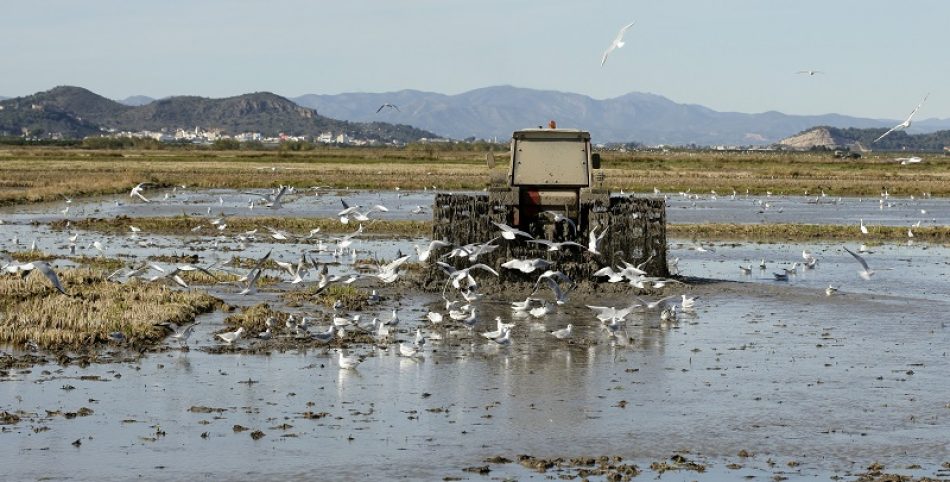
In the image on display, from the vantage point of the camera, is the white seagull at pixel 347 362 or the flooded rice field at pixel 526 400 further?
the white seagull at pixel 347 362

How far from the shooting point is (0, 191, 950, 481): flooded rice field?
1145cm

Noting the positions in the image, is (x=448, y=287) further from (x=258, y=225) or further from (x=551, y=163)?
(x=258, y=225)

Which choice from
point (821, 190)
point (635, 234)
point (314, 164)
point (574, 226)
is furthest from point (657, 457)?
point (314, 164)

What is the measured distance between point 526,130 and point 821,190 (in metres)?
39.6

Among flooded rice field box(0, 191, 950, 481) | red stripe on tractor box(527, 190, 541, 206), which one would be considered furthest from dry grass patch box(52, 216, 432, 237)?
flooded rice field box(0, 191, 950, 481)

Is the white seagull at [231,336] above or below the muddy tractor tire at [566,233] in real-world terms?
below

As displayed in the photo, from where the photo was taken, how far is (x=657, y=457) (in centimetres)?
1177

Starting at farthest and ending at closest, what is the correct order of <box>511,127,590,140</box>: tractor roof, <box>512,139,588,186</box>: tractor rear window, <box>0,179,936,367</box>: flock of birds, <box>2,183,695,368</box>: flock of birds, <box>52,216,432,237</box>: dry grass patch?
<box>52,216,432,237</box>: dry grass patch, <box>511,127,590,140</box>: tractor roof, <box>512,139,588,186</box>: tractor rear window, <box>0,179,936,367</box>: flock of birds, <box>2,183,695,368</box>: flock of birds

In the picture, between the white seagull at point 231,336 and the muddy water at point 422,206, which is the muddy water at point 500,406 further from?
the muddy water at point 422,206

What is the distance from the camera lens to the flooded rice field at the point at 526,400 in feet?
37.6

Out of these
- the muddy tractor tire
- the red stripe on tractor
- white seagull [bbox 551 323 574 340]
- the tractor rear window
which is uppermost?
the tractor rear window

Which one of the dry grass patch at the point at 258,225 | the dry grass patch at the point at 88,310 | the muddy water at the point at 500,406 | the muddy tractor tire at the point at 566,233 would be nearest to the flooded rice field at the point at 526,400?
the muddy water at the point at 500,406

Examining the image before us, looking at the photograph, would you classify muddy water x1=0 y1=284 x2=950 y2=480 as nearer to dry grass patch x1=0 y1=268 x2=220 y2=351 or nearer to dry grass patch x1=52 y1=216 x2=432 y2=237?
dry grass patch x1=0 y1=268 x2=220 y2=351

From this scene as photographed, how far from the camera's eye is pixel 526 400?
1409cm
